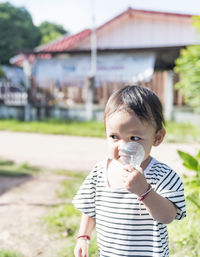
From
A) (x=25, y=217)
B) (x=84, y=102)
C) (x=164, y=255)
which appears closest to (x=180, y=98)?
(x=84, y=102)

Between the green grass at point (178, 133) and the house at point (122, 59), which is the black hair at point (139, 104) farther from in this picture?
the house at point (122, 59)

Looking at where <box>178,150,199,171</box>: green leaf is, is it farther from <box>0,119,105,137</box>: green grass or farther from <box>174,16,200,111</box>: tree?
<box>0,119,105,137</box>: green grass

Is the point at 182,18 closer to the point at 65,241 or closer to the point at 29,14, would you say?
the point at 65,241

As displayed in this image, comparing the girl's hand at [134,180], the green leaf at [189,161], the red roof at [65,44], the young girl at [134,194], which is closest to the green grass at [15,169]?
the green leaf at [189,161]

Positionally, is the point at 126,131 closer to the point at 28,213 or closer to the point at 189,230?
the point at 189,230

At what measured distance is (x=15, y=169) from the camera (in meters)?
4.81

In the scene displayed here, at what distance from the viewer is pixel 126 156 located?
114 centimetres

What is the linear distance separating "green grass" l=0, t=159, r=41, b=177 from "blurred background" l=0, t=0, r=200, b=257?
15mm

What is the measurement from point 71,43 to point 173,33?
4.87 metres

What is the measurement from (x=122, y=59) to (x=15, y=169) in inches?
328

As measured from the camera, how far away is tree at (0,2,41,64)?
3180cm

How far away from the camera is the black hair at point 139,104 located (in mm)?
1246

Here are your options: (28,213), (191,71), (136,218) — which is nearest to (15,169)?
(28,213)

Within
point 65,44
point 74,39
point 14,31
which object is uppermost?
point 14,31
